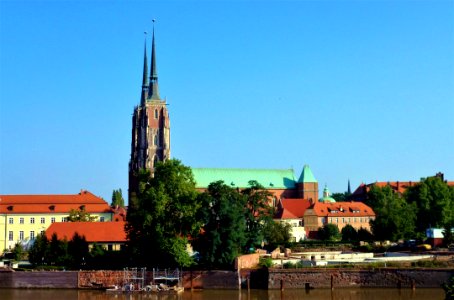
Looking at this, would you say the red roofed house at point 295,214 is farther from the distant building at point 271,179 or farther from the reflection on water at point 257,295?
the reflection on water at point 257,295

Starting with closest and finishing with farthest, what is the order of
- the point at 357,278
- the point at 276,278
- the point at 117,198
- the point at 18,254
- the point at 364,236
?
the point at 357,278
the point at 276,278
the point at 18,254
the point at 364,236
the point at 117,198

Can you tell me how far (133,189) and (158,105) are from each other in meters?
18.1

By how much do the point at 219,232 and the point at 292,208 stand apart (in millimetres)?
Answer: 54051

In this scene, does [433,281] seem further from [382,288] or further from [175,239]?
[175,239]

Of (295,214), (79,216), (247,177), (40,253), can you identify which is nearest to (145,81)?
(247,177)

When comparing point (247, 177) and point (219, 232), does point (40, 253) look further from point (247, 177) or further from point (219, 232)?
point (247, 177)

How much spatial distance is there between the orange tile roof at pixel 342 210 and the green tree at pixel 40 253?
183ft

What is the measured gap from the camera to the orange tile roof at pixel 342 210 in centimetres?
11288

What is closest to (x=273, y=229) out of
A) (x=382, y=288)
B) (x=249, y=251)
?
(x=249, y=251)

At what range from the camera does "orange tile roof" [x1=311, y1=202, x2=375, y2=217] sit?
11288cm

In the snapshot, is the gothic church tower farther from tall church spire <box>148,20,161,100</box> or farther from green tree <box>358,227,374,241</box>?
green tree <box>358,227,374,241</box>

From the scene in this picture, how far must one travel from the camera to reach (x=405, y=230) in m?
89.1

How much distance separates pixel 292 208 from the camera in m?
113

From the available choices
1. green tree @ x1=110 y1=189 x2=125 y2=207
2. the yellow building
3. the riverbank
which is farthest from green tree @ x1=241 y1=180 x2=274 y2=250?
green tree @ x1=110 y1=189 x2=125 y2=207
